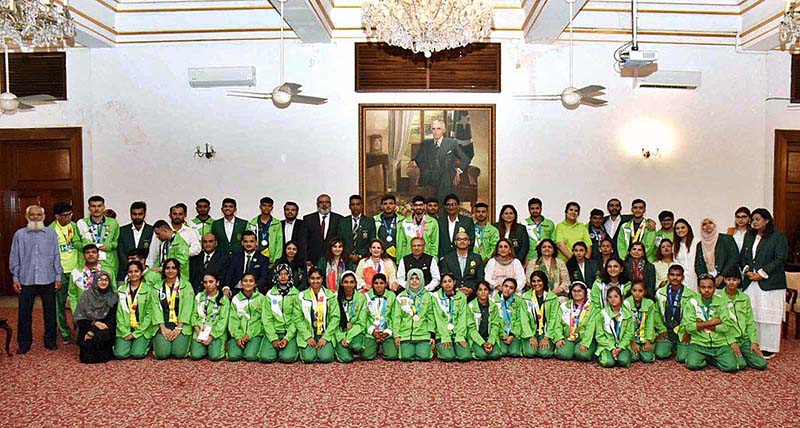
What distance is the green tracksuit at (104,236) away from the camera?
7930mm

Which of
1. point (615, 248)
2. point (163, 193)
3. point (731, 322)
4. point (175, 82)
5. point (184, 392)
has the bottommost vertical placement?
point (184, 392)

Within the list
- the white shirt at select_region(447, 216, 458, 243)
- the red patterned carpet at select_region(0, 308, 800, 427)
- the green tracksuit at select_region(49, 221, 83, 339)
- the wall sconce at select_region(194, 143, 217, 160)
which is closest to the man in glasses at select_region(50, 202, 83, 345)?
the green tracksuit at select_region(49, 221, 83, 339)

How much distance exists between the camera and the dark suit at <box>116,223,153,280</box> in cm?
807

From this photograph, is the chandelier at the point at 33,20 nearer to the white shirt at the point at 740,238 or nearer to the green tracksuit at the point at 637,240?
the green tracksuit at the point at 637,240

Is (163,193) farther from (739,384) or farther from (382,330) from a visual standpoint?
(739,384)

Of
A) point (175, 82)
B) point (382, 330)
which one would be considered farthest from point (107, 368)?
point (175, 82)

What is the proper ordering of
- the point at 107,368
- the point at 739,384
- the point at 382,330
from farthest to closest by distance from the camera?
the point at 382,330 → the point at 107,368 → the point at 739,384

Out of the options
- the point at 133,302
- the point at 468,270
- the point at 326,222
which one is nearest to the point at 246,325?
the point at 133,302

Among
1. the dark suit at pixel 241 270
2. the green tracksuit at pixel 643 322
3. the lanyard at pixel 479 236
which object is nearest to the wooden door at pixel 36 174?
the dark suit at pixel 241 270

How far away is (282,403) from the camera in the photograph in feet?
18.1

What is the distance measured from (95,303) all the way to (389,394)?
3520mm

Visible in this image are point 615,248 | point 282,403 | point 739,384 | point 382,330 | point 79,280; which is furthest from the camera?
point 615,248

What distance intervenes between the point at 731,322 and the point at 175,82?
800cm

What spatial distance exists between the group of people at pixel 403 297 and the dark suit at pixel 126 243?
0.7 inches
